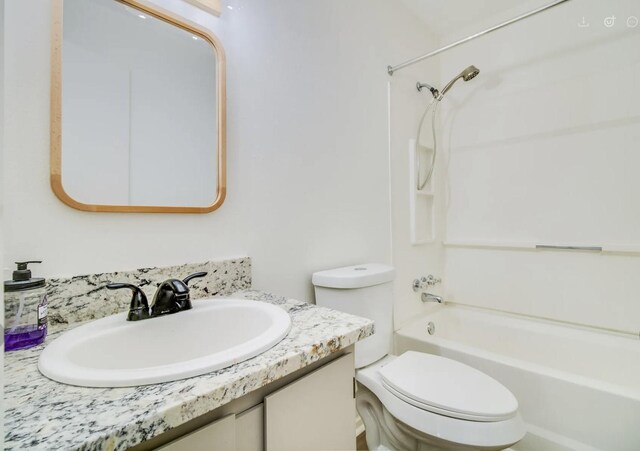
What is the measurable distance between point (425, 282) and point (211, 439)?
65.9 inches

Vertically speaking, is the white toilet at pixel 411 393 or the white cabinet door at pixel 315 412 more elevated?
the white cabinet door at pixel 315 412

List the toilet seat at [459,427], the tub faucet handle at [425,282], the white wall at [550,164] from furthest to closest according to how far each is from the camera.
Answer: the tub faucet handle at [425,282] < the white wall at [550,164] < the toilet seat at [459,427]

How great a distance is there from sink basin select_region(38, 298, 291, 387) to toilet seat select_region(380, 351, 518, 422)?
1.98 ft

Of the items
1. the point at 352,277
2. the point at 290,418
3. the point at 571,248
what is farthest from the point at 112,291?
the point at 571,248

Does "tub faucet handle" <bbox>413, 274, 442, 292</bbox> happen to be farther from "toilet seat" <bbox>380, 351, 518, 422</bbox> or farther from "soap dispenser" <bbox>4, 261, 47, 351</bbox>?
"soap dispenser" <bbox>4, 261, 47, 351</bbox>

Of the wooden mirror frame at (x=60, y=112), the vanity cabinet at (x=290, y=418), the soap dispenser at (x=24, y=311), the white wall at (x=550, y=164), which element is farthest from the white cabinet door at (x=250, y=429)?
the white wall at (x=550, y=164)

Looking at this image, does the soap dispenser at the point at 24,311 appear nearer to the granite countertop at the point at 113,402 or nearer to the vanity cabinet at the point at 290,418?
the granite countertop at the point at 113,402

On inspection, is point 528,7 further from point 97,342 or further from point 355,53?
point 97,342

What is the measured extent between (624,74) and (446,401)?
1.91 metres

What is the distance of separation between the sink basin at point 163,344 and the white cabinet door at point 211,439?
8 centimetres

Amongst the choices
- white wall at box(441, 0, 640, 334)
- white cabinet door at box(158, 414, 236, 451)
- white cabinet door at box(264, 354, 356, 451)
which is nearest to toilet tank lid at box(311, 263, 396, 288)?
white cabinet door at box(264, 354, 356, 451)

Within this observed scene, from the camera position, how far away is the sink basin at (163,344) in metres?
0.43

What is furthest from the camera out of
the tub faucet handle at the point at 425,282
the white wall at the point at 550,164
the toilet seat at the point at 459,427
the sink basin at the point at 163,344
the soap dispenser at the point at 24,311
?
the tub faucet handle at the point at 425,282

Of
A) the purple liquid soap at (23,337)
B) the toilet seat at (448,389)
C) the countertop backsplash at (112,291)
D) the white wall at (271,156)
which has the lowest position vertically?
the toilet seat at (448,389)
